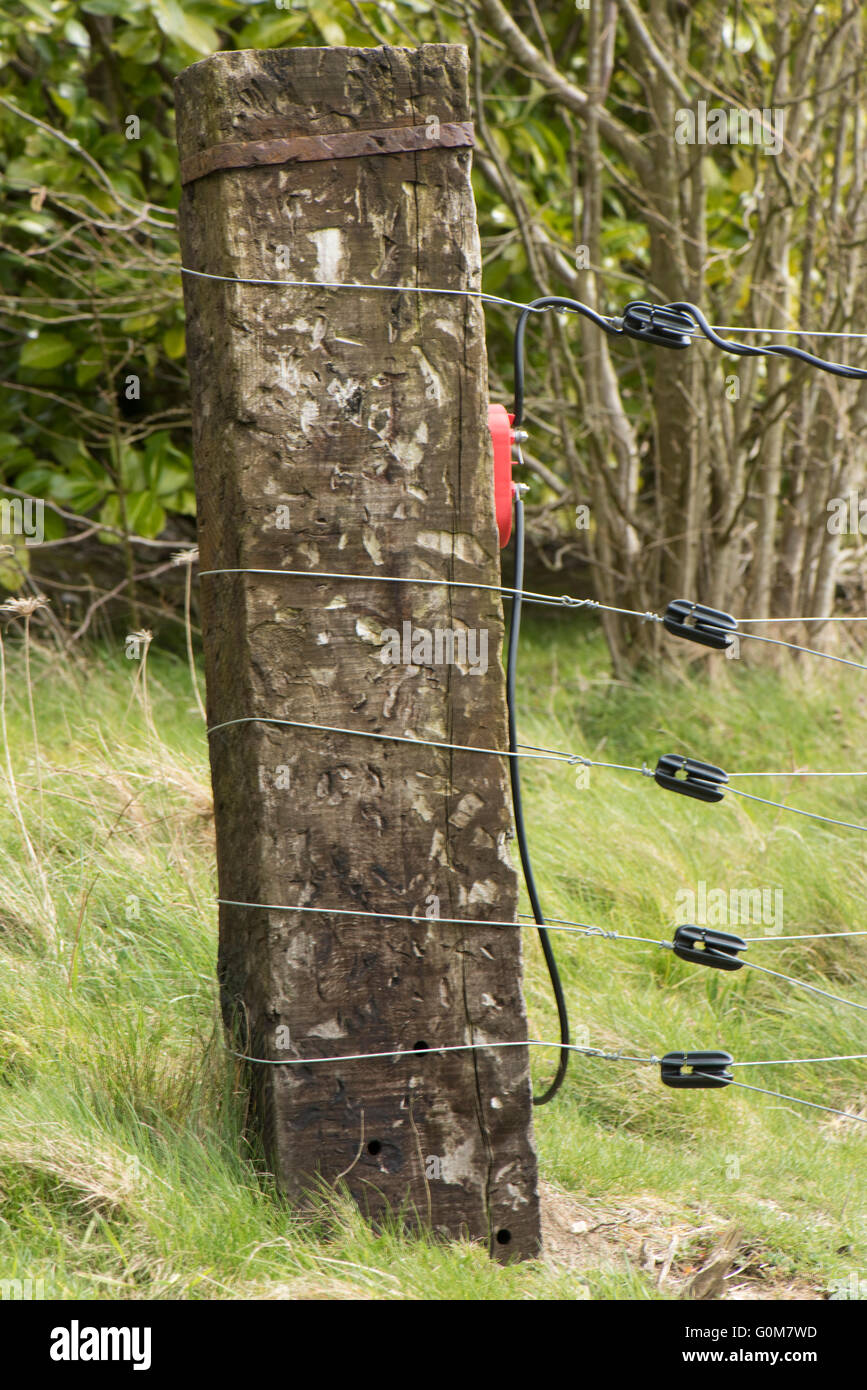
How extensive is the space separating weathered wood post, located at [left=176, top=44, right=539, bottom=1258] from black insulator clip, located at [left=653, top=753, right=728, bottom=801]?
1.09ft

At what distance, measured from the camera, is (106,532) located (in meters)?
5.39

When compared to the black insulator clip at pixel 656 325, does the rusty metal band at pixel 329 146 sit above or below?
above

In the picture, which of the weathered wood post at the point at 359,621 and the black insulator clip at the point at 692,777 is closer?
the weathered wood post at the point at 359,621

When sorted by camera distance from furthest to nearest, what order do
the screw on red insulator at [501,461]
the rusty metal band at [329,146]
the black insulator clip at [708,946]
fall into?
the black insulator clip at [708,946]
the screw on red insulator at [501,461]
the rusty metal band at [329,146]

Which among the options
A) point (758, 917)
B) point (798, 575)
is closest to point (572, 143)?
point (798, 575)

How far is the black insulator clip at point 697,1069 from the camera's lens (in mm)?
2059

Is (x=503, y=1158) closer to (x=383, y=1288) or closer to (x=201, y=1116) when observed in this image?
(x=383, y=1288)

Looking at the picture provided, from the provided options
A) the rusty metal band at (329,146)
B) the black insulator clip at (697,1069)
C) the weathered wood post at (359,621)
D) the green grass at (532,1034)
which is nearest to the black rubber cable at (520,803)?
the weathered wood post at (359,621)

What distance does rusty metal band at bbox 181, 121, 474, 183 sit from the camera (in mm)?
1820

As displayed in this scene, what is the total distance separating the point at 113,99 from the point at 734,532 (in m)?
3.52

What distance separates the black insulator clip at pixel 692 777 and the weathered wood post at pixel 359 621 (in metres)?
0.33

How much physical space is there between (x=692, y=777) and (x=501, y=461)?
25.3 inches

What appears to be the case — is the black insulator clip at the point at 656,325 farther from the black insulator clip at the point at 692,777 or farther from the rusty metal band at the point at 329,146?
the black insulator clip at the point at 692,777

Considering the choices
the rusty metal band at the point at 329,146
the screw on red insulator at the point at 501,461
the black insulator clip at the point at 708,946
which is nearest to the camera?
the rusty metal band at the point at 329,146
